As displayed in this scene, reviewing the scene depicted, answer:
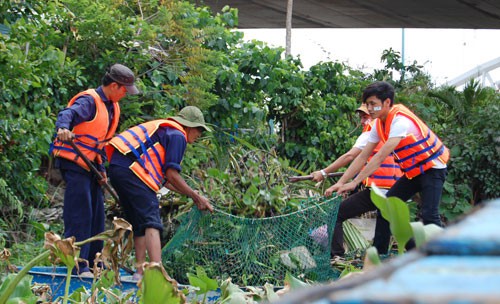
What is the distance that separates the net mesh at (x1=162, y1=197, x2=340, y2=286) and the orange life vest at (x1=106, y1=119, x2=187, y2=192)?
0.41 metres

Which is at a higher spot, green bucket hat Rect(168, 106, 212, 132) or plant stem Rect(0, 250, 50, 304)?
green bucket hat Rect(168, 106, 212, 132)

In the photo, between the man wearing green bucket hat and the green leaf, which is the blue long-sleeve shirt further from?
the green leaf

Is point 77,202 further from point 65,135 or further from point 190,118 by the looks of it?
point 190,118

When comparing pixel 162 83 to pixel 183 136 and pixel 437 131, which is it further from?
pixel 437 131

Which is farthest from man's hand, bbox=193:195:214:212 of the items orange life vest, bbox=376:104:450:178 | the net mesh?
orange life vest, bbox=376:104:450:178

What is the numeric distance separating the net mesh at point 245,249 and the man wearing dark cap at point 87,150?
712 mm

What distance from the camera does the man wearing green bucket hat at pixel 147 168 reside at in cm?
611

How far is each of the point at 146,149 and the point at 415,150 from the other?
2201mm

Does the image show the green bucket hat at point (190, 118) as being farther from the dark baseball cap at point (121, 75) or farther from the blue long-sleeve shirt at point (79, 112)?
the blue long-sleeve shirt at point (79, 112)

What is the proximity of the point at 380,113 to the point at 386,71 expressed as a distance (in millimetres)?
10869

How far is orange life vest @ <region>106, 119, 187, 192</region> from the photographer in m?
6.15

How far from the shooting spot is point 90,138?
6574 mm

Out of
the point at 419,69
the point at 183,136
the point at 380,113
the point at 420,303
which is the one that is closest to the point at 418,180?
the point at 380,113

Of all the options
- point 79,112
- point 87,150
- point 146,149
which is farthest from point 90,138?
point 146,149
